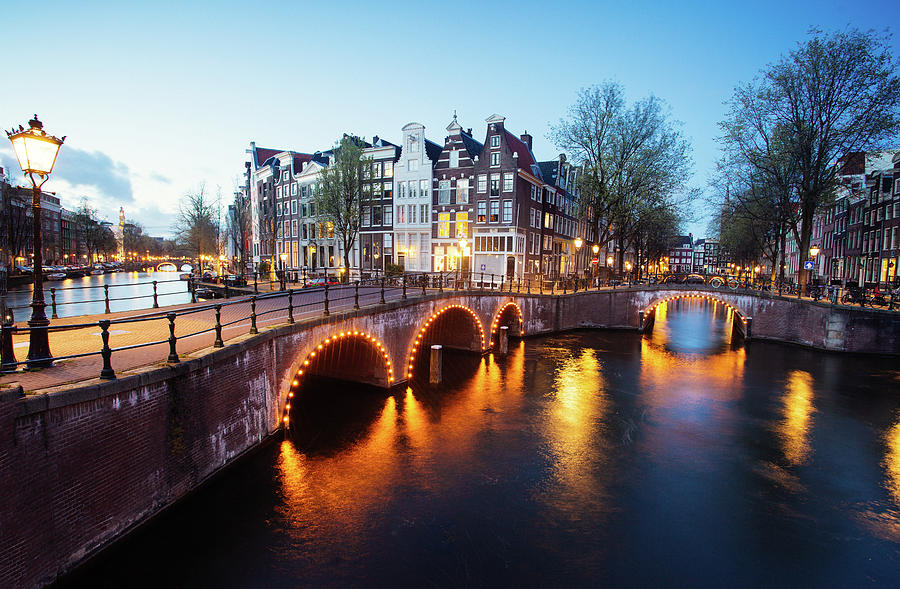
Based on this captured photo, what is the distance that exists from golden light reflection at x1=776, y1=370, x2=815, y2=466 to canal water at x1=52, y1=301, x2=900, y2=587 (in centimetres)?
9

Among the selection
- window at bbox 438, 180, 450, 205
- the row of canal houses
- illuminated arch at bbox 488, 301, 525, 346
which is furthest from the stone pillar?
window at bbox 438, 180, 450, 205

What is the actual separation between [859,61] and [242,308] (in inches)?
1530

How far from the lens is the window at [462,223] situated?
1639 inches

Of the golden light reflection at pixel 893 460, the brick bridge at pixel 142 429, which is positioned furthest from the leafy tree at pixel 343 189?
the golden light reflection at pixel 893 460

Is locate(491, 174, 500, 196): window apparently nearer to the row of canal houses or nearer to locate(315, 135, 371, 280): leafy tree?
the row of canal houses

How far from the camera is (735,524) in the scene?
992 centimetres

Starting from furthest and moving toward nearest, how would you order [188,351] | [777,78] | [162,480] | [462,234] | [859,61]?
[462,234]
[777,78]
[859,61]
[188,351]
[162,480]

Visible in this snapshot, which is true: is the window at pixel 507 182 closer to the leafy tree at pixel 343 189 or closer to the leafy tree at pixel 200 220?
the leafy tree at pixel 343 189

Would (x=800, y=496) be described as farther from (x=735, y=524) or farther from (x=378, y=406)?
(x=378, y=406)

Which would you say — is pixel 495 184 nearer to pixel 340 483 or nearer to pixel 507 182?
pixel 507 182

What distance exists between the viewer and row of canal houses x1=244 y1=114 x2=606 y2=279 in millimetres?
40656

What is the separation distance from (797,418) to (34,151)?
23.1 meters

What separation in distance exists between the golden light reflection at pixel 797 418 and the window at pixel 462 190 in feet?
92.7

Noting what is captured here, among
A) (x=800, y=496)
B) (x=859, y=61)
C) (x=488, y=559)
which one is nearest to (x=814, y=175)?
(x=859, y=61)
